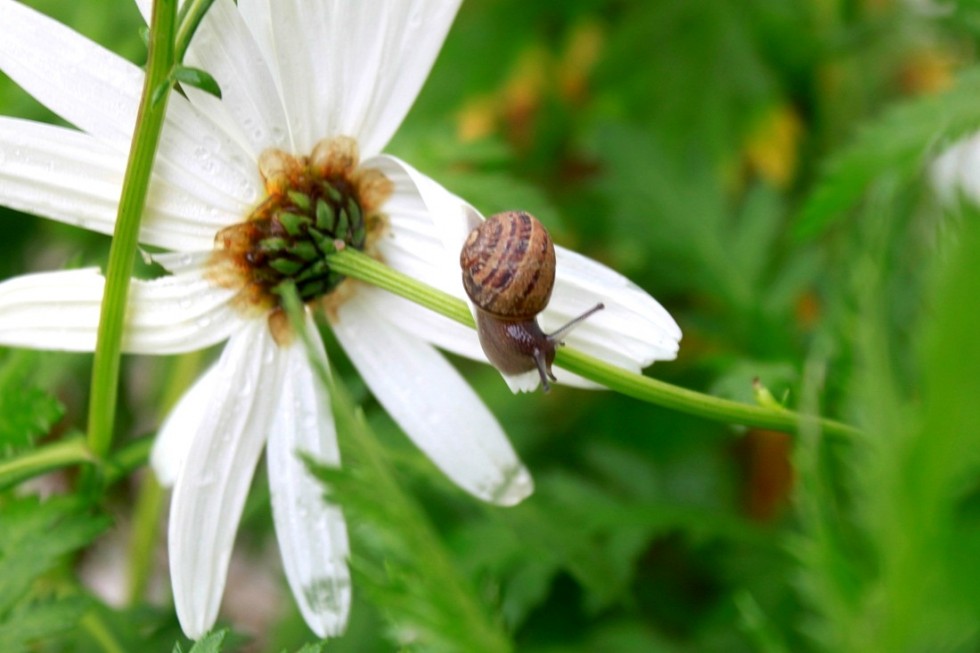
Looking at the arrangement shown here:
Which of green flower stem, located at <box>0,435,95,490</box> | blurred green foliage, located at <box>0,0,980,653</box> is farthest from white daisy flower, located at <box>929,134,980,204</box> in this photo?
green flower stem, located at <box>0,435,95,490</box>

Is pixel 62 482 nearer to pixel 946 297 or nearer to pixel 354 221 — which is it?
pixel 354 221

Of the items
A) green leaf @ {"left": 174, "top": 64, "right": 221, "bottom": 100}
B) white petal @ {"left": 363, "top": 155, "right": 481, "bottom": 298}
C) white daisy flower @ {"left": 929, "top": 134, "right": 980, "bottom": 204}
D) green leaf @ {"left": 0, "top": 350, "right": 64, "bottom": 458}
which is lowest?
white daisy flower @ {"left": 929, "top": 134, "right": 980, "bottom": 204}

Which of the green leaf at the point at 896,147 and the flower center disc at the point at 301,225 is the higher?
the flower center disc at the point at 301,225

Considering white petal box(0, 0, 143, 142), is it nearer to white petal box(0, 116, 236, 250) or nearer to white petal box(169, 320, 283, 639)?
white petal box(0, 116, 236, 250)

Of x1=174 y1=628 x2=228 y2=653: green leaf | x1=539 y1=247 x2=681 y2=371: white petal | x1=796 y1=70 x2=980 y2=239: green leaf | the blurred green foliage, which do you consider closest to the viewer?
the blurred green foliage

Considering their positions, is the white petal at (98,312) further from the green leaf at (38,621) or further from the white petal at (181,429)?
the green leaf at (38,621)

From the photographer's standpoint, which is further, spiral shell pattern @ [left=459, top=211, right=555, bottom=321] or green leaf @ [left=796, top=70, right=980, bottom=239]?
green leaf @ [left=796, top=70, right=980, bottom=239]

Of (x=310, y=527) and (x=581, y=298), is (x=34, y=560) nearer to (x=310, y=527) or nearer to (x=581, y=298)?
(x=310, y=527)

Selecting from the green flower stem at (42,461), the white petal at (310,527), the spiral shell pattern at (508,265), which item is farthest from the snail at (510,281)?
the green flower stem at (42,461)
